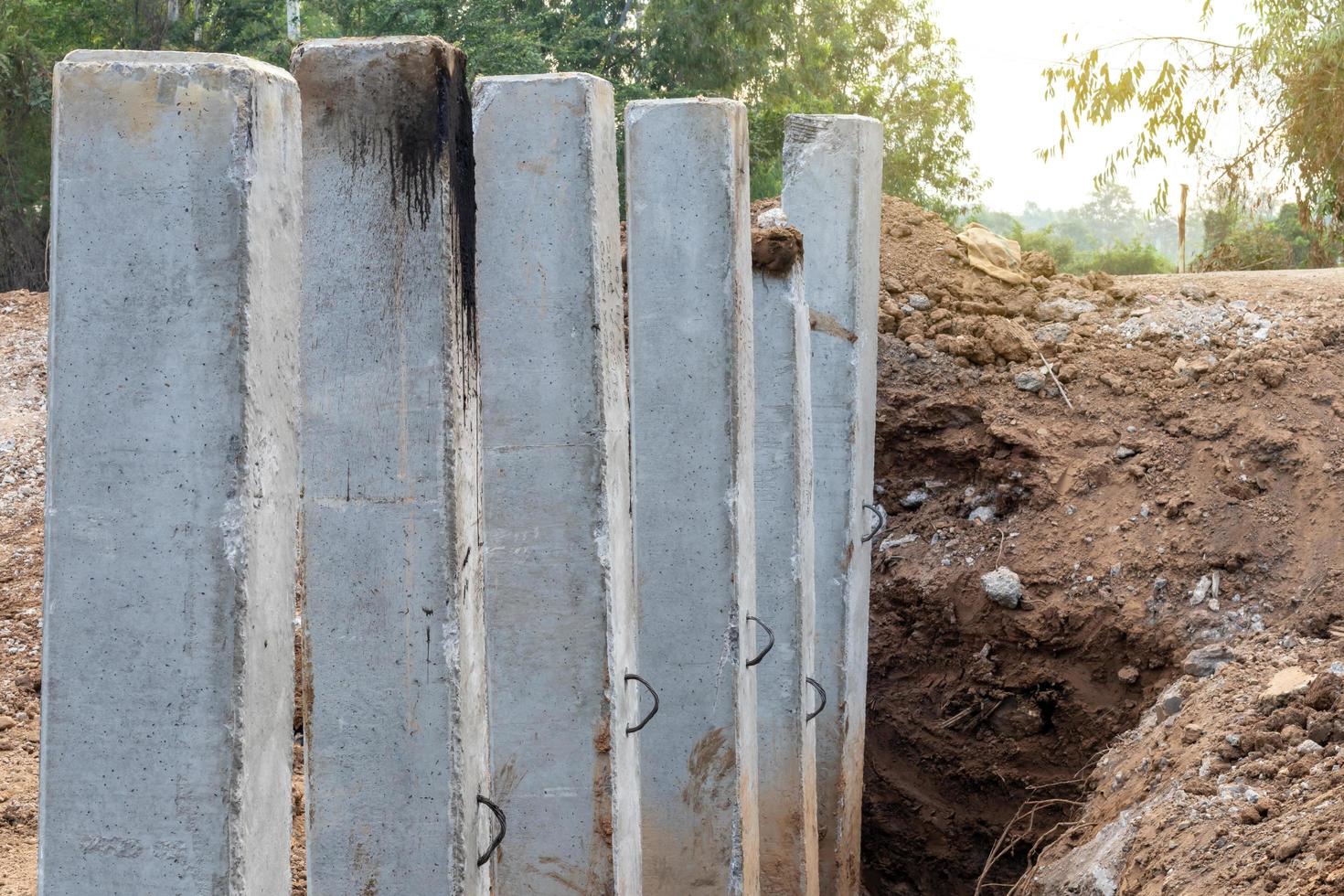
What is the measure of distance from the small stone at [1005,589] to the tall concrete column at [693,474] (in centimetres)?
254

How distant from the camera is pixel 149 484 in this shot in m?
2.67

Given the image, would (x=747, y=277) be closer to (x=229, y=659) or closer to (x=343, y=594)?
(x=343, y=594)

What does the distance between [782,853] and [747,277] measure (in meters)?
2.67

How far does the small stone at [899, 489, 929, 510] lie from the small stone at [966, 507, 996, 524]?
35cm

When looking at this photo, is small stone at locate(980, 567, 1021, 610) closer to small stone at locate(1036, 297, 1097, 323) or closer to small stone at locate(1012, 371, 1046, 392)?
small stone at locate(1012, 371, 1046, 392)

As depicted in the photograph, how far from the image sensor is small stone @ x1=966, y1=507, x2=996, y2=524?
809 centimetres

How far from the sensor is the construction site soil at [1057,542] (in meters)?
6.80

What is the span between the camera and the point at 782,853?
633 centimetres

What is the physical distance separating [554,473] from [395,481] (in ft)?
2.80

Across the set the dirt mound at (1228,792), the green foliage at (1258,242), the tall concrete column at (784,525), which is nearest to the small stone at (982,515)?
the dirt mound at (1228,792)

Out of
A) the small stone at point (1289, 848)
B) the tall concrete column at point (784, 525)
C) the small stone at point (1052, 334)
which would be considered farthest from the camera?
the small stone at point (1052, 334)

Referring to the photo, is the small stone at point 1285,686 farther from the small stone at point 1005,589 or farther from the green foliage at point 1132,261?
the green foliage at point 1132,261

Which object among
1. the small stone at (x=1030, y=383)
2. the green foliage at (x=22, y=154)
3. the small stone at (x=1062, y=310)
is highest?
the green foliage at (x=22, y=154)

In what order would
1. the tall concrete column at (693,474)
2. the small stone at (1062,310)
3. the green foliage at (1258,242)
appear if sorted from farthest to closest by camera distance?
the green foliage at (1258,242)
the small stone at (1062,310)
the tall concrete column at (693,474)
